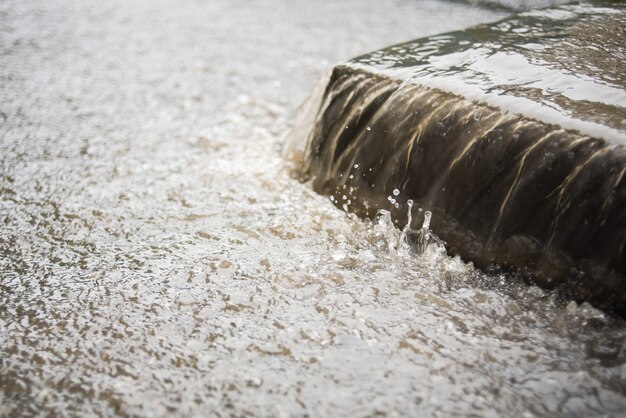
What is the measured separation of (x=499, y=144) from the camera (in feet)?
7.73

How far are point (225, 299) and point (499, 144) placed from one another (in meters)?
1.28

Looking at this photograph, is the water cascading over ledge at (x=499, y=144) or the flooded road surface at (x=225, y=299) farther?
the water cascading over ledge at (x=499, y=144)

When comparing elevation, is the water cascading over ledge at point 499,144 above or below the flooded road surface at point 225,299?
above

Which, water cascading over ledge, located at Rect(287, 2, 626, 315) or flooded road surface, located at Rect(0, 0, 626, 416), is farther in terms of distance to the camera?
water cascading over ledge, located at Rect(287, 2, 626, 315)

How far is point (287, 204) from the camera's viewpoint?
3090 mm

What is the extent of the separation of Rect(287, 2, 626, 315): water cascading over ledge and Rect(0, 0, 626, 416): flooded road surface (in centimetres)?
13

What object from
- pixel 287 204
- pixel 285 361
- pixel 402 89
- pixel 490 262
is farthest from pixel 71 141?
pixel 490 262

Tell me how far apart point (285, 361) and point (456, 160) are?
1172 millimetres

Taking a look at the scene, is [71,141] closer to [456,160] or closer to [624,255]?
[456,160]

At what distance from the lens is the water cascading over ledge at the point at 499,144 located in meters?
2.08

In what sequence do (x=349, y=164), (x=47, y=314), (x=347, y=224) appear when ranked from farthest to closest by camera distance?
(x=349, y=164)
(x=347, y=224)
(x=47, y=314)

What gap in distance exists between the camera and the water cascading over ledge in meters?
2.08

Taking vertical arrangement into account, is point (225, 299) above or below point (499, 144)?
below

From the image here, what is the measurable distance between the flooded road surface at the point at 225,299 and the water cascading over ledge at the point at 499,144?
0.43ft
